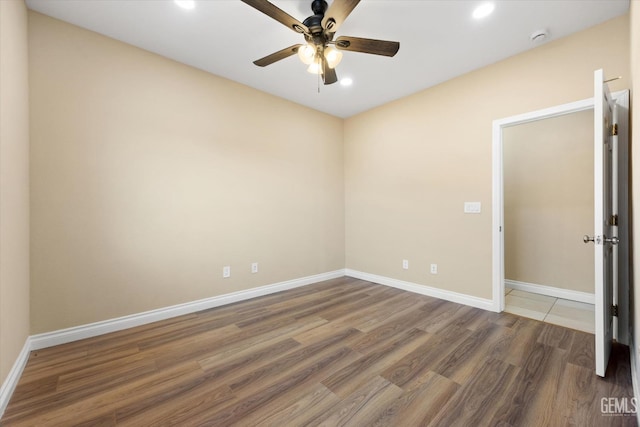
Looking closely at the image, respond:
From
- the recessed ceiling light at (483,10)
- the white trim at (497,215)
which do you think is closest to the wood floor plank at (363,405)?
the white trim at (497,215)

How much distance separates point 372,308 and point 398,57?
2.84m

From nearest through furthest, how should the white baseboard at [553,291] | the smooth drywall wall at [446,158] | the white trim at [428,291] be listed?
the smooth drywall wall at [446,158] < the white trim at [428,291] < the white baseboard at [553,291]

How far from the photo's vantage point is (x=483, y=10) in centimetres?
212

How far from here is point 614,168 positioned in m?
2.06

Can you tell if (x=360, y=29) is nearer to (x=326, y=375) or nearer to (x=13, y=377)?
(x=326, y=375)

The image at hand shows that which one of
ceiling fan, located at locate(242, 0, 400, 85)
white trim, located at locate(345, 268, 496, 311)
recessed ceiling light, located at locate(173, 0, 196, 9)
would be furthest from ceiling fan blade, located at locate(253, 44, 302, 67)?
white trim, located at locate(345, 268, 496, 311)

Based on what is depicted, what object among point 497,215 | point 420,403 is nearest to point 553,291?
point 497,215

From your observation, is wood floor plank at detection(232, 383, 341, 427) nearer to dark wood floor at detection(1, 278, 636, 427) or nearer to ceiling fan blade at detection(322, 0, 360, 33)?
dark wood floor at detection(1, 278, 636, 427)

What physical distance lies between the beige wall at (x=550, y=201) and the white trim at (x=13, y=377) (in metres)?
5.31

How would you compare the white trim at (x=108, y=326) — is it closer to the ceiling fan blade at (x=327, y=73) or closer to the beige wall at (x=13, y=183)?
the beige wall at (x=13, y=183)

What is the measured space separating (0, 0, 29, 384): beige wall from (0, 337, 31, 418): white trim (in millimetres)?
49

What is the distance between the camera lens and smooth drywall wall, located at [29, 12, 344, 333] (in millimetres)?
2227

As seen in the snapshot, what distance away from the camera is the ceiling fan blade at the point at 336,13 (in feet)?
5.35

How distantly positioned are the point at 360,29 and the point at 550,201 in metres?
3.39
